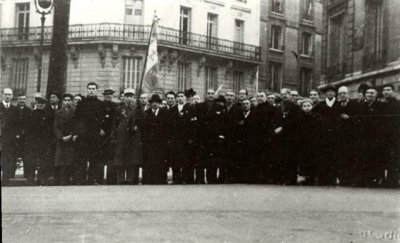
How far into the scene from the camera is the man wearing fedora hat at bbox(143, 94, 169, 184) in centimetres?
1138

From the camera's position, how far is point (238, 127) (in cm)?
1155

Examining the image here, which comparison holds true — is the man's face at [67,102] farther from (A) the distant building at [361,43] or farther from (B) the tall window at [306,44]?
(B) the tall window at [306,44]

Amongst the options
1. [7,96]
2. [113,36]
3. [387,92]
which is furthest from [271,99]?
[113,36]

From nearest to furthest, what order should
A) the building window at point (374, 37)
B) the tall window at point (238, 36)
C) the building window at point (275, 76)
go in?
the building window at point (374, 37) < the tall window at point (238, 36) < the building window at point (275, 76)

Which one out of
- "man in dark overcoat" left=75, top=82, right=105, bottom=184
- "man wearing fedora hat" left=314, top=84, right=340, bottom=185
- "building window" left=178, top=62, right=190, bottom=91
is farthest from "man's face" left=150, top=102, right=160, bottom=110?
"building window" left=178, top=62, right=190, bottom=91

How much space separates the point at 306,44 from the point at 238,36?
24.8 ft

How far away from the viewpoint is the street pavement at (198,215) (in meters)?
5.45

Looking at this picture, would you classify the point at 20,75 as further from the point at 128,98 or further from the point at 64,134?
the point at 128,98

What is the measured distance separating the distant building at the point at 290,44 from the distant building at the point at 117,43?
676 cm

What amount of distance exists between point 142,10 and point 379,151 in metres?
20.4

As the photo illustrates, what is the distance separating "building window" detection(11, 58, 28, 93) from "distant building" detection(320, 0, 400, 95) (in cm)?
1433

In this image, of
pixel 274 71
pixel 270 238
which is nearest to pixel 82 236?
pixel 270 238

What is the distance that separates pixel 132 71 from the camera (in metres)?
31.6

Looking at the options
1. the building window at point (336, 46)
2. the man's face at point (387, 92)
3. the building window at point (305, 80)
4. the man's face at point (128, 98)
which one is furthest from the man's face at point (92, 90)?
the building window at point (305, 80)
